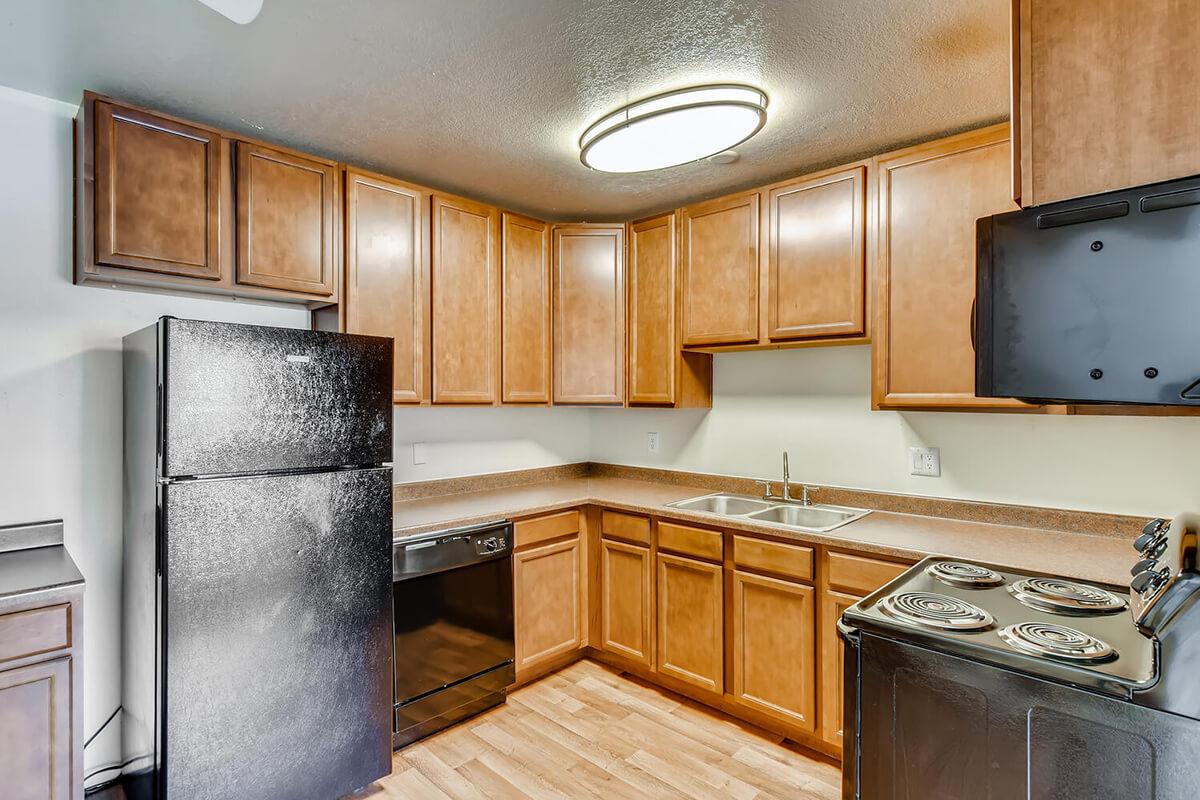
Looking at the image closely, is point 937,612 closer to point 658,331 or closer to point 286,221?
point 658,331

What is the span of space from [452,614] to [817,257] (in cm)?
210

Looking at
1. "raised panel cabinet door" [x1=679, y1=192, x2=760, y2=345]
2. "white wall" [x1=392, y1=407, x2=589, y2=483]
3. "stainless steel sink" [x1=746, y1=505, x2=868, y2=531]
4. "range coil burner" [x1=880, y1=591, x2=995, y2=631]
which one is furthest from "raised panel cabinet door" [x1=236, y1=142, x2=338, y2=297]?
"range coil burner" [x1=880, y1=591, x2=995, y2=631]

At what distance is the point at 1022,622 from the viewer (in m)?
1.29

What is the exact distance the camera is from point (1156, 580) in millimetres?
1114

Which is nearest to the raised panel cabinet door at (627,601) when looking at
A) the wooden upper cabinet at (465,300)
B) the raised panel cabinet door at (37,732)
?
the wooden upper cabinet at (465,300)

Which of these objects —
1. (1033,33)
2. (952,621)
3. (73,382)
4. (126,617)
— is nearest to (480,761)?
(126,617)

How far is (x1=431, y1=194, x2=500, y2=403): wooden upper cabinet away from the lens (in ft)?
8.84

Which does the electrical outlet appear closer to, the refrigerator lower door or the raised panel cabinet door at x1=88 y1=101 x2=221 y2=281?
the refrigerator lower door

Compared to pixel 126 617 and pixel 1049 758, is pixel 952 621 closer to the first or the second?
pixel 1049 758

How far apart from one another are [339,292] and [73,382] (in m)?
0.93

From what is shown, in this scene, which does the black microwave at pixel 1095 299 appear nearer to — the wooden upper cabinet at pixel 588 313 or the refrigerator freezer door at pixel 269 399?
the refrigerator freezer door at pixel 269 399

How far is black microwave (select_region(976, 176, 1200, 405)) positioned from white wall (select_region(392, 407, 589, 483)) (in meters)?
2.44

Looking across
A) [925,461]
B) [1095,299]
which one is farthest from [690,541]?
[1095,299]

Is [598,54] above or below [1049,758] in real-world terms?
above
